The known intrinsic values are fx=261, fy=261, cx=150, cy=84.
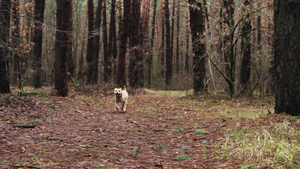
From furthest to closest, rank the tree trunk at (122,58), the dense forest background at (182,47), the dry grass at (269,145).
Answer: the tree trunk at (122,58), the dense forest background at (182,47), the dry grass at (269,145)

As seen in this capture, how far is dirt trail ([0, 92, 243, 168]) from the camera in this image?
3.84 metres

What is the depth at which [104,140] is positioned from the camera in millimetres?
5270

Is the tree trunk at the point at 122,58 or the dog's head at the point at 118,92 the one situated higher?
the tree trunk at the point at 122,58

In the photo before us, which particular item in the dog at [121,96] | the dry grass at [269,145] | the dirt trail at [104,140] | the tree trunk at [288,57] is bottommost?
the dirt trail at [104,140]

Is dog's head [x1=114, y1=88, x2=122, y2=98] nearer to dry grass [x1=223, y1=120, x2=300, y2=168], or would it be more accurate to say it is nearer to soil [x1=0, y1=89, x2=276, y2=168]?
soil [x1=0, y1=89, x2=276, y2=168]

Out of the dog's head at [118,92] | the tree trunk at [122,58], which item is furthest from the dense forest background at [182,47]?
the dog's head at [118,92]

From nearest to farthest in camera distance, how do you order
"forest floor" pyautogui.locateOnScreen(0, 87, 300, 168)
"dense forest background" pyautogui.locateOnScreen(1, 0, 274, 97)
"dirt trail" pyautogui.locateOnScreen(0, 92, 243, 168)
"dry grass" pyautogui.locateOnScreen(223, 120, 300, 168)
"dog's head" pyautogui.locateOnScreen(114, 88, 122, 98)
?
"dry grass" pyautogui.locateOnScreen(223, 120, 300, 168), "forest floor" pyautogui.locateOnScreen(0, 87, 300, 168), "dirt trail" pyautogui.locateOnScreen(0, 92, 243, 168), "dog's head" pyautogui.locateOnScreen(114, 88, 122, 98), "dense forest background" pyautogui.locateOnScreen(1, 0, 274, 97)

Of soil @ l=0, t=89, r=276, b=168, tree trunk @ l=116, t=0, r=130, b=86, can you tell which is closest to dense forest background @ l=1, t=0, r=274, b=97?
tree trunk @ l=116, t=0, r=130, b=86

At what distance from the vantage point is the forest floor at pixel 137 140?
3740 mm

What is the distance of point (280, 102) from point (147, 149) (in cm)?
329

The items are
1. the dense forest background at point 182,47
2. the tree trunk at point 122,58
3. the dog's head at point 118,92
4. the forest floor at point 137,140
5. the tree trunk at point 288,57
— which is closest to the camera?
the forest floor at point 137,140

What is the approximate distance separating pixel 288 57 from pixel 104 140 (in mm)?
4267

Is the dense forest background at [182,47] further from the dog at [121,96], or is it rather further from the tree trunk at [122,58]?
the dog at [121,96]

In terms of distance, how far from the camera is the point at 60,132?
588cm
